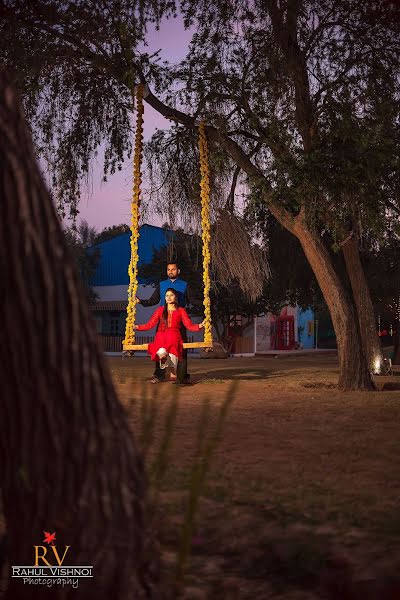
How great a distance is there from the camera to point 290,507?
4.54m

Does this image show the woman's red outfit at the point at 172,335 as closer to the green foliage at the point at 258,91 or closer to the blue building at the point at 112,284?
the green foliage at the point at 258,91

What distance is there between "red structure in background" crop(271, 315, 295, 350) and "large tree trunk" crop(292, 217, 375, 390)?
31568 mm

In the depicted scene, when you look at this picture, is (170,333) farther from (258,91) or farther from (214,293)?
(214,293)

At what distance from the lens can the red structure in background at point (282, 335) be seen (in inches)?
1782

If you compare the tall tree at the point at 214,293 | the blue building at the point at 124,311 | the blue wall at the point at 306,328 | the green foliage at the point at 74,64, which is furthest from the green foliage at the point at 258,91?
the blue wall at the point at 306,328

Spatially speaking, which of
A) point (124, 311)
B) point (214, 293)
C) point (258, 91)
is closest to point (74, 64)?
point (258, 91)

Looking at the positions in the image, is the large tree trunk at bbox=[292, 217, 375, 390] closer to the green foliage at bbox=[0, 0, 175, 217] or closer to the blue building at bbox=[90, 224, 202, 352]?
the green foliage at bbox=[0, 0, 175, 217]

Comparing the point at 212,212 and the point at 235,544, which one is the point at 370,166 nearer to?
the point at 212,212

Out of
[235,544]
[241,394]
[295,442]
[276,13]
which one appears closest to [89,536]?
[235,544]

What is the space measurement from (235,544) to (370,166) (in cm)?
898

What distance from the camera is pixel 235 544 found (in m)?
3.91

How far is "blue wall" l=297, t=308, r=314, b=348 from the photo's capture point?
49.5 meters

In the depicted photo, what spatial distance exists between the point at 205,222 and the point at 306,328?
4022 centimetres

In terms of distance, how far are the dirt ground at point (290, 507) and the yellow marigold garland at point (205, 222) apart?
2593 mm
